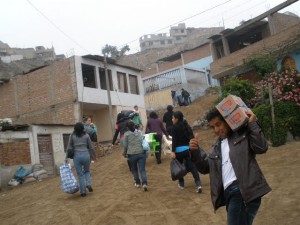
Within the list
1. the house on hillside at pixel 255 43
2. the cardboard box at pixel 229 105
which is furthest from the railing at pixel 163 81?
the cardboard box at pixel 229 105

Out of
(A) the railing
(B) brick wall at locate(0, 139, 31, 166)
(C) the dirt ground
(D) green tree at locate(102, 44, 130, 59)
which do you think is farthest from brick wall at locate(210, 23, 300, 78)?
(D) green tree at locate(102, 44, 130, 59)

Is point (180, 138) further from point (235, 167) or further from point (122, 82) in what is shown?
point (122, 82)

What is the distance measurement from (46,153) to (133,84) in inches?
446

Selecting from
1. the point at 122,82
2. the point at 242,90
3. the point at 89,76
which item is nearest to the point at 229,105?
the point at 242,90

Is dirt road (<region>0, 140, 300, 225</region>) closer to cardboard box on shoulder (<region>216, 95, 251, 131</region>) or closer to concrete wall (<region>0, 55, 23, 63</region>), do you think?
cardboard box on shoulder (<region>216, 95, 251, 131</region>)

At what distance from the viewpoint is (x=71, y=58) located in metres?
24.0

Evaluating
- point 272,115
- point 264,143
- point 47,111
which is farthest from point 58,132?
point 264,143

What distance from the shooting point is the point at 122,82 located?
28.3m

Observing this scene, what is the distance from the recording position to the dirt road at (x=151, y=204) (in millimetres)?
6605

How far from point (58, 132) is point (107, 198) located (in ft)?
42.4

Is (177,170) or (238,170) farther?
(177,170)

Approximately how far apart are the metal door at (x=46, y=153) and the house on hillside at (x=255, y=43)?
42.2 ft

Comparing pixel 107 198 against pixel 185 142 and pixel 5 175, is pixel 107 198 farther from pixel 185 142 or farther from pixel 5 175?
pixel 5 175

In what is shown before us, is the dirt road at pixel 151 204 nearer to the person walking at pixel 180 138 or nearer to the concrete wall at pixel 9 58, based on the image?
the person walking at pixel 180 138
